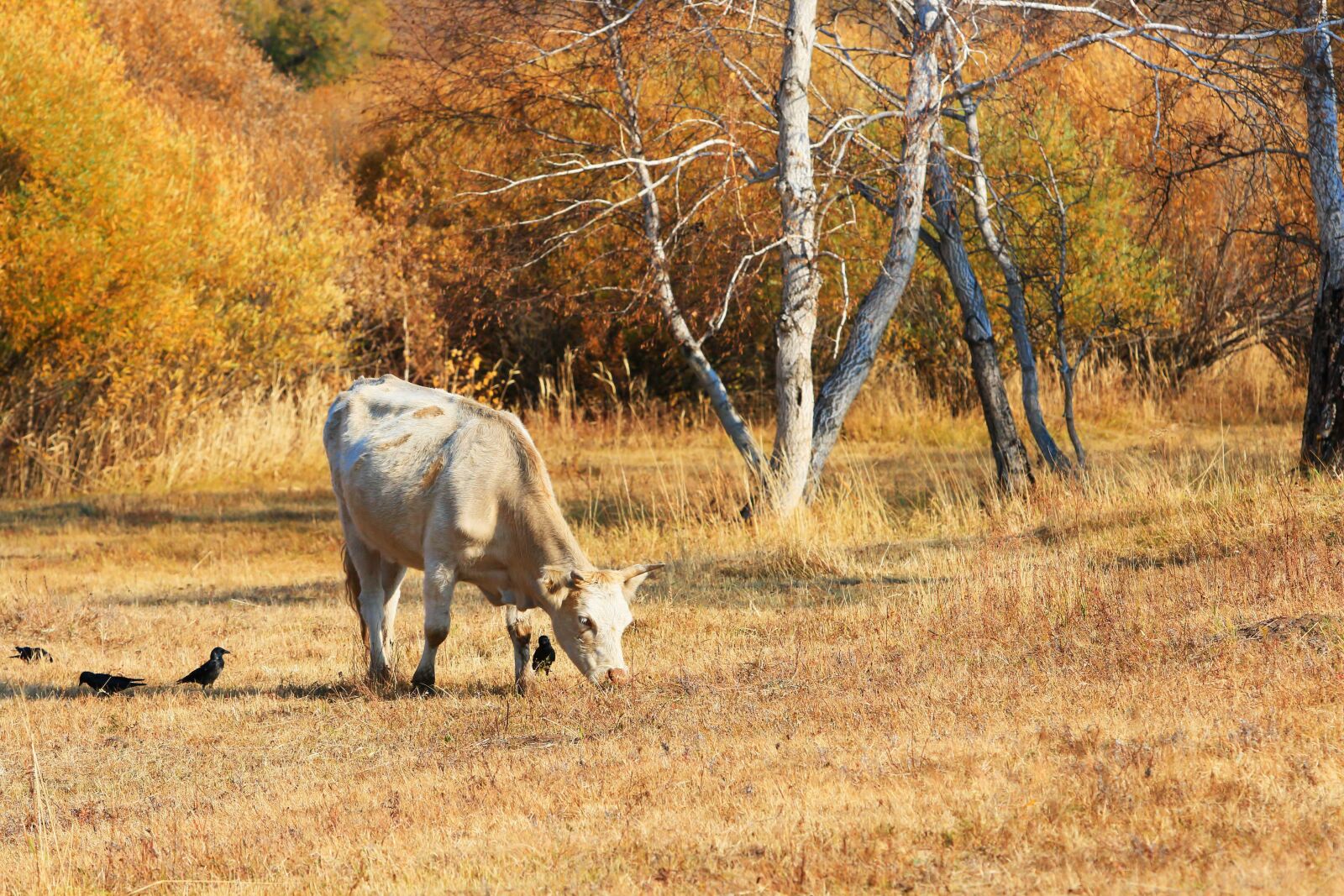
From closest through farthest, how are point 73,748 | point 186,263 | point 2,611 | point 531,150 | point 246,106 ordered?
1. point 73,748
2. point 2,611
3. point 531,150
4. point 186,263
5. point 246,106

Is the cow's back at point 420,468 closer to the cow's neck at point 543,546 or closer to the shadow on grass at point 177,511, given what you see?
the cow's neck at point 543,546

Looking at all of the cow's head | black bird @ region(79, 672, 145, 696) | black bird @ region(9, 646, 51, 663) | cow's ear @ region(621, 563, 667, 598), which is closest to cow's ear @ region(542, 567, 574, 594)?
the cow's head

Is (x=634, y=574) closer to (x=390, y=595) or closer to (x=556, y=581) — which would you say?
(x=556, y=581)

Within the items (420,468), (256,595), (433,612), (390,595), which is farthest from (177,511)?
(433,612)

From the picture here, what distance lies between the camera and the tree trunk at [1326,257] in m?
14.5

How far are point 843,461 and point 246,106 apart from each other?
26.5 meters

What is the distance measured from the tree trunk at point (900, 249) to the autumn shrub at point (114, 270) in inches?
396

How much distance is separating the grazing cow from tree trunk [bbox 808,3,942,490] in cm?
715

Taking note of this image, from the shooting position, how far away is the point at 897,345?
26.9 m

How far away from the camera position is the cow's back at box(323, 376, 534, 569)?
9477 mm

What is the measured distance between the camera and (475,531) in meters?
9.40

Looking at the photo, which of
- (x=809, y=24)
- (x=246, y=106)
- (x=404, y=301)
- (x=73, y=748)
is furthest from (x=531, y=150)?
(x=246, y=106)

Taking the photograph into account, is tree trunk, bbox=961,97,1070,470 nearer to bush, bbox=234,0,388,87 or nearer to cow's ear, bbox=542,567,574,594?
cow's ear, bbox=542,567,574,594

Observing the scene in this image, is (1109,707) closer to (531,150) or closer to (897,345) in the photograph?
(531,150)
